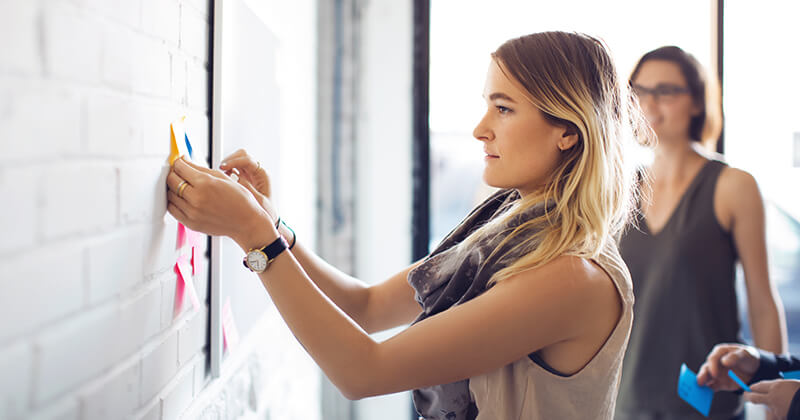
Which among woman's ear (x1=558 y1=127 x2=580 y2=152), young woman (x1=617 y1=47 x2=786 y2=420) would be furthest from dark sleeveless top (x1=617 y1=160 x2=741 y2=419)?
woman's ear (x1=558 y1=127 x2=580 y2=152)

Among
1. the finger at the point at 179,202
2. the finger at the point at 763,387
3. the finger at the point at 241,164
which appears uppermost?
the finger at the point at 241,164

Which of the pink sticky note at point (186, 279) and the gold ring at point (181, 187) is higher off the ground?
the gold ring at point (181, 187)

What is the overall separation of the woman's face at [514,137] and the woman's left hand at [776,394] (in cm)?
89

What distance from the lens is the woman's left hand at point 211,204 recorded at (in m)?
0.90

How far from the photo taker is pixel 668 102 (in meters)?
2.03

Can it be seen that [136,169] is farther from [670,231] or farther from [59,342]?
[670,231]

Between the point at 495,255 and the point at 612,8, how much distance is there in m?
2.06

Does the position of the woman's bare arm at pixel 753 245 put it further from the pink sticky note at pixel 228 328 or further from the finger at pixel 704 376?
the pink sticky note at pixel 228 328

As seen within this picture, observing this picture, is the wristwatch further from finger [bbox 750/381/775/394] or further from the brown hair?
the brown hair

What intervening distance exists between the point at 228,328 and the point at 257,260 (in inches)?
16.5

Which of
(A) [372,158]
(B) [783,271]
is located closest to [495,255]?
(A) [372,158]

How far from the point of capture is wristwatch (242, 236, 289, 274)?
0.92 meters

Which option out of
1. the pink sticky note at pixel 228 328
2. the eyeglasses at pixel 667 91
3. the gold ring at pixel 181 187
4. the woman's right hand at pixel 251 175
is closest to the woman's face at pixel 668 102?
the eyeglasses at pixel 667 91

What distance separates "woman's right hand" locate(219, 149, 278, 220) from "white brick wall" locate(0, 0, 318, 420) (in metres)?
0.09
